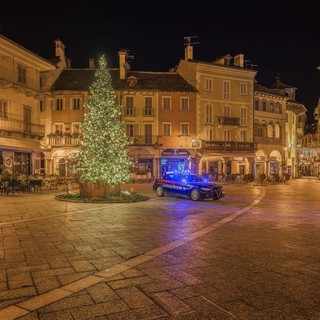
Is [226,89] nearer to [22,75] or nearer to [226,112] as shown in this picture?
[226,112]

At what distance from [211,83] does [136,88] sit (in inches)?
334

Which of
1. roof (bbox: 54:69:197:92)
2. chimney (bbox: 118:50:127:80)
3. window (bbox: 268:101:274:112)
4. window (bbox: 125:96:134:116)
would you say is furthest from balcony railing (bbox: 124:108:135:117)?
window (bbox: 268:101:274:112)

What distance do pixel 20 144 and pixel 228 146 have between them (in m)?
22.7

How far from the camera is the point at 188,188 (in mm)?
18500

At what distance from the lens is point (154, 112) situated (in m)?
39.8

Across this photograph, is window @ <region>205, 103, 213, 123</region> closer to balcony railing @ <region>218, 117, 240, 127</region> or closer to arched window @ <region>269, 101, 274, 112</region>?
balcony railing @ <region>218, 117, 240, 127</region>

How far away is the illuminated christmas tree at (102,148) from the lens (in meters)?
17.2

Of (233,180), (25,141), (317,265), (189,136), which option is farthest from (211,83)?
(317,265)

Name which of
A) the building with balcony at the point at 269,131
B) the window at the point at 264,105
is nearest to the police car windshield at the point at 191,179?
the building with balcony at the point at 269,131

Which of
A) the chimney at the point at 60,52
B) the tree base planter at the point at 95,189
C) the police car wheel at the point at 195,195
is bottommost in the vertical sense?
the police car wheel at the point at 195,195

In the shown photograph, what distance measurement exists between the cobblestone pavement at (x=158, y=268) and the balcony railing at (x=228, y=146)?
97.3ft

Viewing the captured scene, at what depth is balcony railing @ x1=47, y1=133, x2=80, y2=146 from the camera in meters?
37.8

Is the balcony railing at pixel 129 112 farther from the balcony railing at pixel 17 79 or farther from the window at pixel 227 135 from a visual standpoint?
the window at pixel 227 135

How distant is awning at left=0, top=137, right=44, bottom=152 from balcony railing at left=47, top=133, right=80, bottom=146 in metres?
6.06
